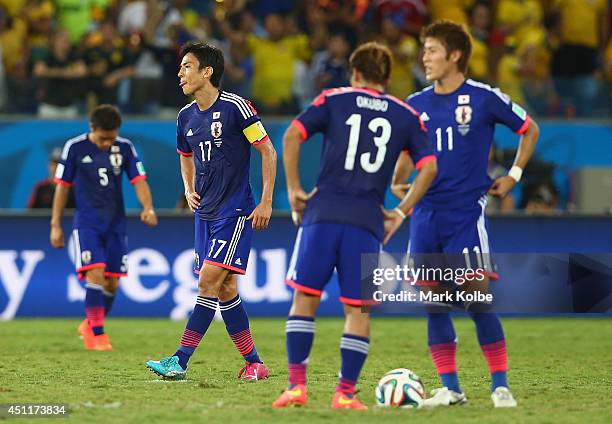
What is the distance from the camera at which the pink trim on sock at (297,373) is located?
7.22 m

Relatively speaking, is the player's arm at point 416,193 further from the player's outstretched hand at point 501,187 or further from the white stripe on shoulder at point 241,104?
the white stripe on shoulder at point 241,104

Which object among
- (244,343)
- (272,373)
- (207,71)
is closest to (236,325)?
(244,343)

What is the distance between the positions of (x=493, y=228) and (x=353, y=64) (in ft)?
28.5

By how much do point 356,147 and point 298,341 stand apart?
119 centimetres

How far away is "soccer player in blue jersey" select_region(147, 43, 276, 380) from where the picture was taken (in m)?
8.97

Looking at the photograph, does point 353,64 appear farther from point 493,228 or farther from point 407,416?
point 493,228

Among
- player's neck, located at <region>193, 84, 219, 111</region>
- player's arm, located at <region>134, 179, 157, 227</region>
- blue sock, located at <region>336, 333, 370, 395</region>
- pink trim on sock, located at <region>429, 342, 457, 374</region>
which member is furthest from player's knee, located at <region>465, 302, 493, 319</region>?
player's arm, located at <region>134, 179, 157, 227</region>

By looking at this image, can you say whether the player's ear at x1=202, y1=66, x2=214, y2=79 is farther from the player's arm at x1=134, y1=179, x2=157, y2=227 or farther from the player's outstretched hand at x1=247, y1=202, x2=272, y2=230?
the player's arm at x1=134, y1=179, x2=157, y2=227

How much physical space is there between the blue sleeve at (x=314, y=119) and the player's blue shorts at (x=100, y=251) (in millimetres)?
5363

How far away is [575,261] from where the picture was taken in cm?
1394

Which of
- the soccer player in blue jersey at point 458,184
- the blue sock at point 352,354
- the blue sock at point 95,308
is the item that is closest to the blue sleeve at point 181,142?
the soccer player in blue jersey at point 458,184

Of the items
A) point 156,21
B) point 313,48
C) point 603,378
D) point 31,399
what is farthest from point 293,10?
point 31,399

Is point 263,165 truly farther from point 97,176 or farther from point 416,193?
point 97,176

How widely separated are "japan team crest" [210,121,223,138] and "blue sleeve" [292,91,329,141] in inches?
76.9
